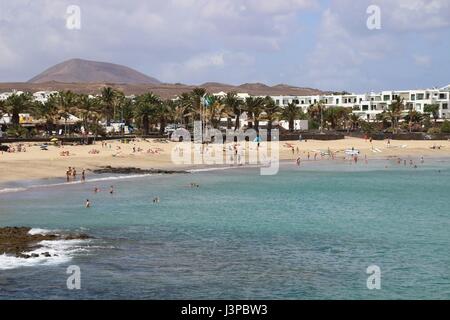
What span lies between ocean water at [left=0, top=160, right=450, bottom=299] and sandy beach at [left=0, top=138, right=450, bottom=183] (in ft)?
29.2

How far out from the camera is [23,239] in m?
30.6

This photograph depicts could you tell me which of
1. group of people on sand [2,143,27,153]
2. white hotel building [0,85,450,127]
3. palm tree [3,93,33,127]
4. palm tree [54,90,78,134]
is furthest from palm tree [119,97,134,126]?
group of people on sand [2,143,27,153]

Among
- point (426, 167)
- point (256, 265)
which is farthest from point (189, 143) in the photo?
point (256, 265)

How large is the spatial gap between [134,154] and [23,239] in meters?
55.4

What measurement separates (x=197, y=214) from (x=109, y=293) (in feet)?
65.5

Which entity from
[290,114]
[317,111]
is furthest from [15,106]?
[317,111]

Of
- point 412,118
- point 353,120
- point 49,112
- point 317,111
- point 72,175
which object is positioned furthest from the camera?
point 317,111

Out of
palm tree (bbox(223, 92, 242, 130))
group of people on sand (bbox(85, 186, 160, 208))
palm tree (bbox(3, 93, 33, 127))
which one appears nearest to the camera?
group of people on sand (bbox(85, 186, 160, 208))

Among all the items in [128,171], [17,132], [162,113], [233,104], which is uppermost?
[233,104]

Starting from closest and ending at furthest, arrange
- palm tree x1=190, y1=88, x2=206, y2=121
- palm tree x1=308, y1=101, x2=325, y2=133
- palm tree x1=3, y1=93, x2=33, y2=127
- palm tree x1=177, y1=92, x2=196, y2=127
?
palm tree x1=3, y1=93, x2=33, y2=127
palm tree x1=190, y1=88, x2=206, y2=121
palm tree x1=177, y1=92, x2=196, y2=127
palm tree x1=308, y1=101, x2=325, y2=133

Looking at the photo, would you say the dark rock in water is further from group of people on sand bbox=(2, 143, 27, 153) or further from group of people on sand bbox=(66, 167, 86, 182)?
group of people on sand bbox=(2, 143, 27, 153)

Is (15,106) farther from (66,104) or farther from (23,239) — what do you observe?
(23,239)

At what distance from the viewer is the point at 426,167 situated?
8781 centimetres

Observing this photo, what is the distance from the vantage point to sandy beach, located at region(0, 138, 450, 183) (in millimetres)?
66062
